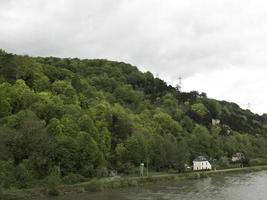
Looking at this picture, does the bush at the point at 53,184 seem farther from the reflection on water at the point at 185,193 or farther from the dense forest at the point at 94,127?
the dense forest at the point at 94,127

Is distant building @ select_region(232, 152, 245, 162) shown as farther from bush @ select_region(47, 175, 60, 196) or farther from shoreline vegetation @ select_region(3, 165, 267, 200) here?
bush @ select_region(47, 175, 60, 196)

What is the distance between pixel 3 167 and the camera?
59.9 m

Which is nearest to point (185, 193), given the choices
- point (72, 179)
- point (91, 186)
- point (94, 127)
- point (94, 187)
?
point (94, 187)

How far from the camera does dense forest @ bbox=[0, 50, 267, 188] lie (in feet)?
219

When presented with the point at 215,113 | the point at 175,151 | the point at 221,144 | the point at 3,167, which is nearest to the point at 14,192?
the point at 3,167

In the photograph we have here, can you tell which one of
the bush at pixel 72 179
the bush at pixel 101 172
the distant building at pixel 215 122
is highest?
the distant building at pixel 215 122

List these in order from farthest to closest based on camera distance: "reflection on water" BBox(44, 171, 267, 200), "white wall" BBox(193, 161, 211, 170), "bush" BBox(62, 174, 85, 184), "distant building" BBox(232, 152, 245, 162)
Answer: "distant building" BBox(232, 152, 245, 162) → "white wall" BBox(193, 161, 211, 170) → "bush" BBox(62, 174, 85, 184) → "reflection on water" BBox(44, 171, 267, 200)

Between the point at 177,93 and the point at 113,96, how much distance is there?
35449 millimetres

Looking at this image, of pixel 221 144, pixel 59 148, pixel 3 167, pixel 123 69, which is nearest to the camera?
pixel 3 167

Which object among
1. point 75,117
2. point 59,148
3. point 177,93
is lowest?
point 59,148

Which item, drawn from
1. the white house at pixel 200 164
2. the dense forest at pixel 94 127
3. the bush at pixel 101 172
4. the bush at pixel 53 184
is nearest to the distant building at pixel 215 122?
the dense forest at pixel 94 127

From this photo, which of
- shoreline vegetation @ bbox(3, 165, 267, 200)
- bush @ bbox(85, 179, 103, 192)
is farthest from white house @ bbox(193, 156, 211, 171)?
bush @ bbox(85, 179, 103, 192)

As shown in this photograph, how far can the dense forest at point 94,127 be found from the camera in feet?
219

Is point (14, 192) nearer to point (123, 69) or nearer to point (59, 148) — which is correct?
point (59, 148)
